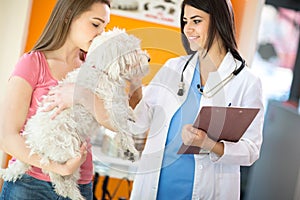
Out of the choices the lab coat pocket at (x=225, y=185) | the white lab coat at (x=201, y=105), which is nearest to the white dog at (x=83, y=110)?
the white lab coat at (x=201, y=105)

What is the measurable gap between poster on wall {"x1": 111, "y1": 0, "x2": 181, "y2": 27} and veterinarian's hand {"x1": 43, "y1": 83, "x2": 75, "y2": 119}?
2.89ft

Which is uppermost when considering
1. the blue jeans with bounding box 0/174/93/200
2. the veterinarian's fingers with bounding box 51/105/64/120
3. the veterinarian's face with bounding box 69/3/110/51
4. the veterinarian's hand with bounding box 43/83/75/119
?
the veterinarian's face with bounding box 69/3/110/51

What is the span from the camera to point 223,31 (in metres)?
1.57

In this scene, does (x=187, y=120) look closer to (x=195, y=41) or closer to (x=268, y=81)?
(x=195, y=41)

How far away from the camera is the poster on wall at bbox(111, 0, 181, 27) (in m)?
2.18

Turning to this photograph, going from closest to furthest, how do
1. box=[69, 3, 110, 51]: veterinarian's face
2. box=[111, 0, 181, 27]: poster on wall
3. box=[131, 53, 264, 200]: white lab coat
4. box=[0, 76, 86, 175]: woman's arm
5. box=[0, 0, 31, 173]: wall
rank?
1. box=[0, 76, 86, 175]: woman's arm
2. box=[69, 3, 110, 51]: veterinarian's face
3. box=[131, 53, 264, 200]: white lab coat
4. box=[0, 0, 31, 173]: wall
5. box=[111, 0, 181, 27]: poster on wall

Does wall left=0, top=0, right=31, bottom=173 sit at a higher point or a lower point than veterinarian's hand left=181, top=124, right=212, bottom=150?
higher

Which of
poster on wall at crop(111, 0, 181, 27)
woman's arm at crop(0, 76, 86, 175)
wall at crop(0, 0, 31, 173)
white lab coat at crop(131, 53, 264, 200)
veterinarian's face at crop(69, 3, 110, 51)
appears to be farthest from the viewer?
poster on wall at crop(111, 0, 181, 27)

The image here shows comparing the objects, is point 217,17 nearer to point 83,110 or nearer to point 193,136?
point 193,136

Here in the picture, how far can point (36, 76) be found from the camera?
4.41ft

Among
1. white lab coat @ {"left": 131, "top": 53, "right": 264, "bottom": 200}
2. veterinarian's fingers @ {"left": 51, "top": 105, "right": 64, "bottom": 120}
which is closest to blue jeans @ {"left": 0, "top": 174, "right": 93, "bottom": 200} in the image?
veterinarian's fingers @ {"left": 51, "top": 105, "right": 64, "bottom": 120}

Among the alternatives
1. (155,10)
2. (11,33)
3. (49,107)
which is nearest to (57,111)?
(49,107)

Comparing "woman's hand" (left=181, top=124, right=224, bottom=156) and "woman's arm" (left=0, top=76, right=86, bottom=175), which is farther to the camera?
"woman's hand" (left=181, top=124, right=224, bottom=156)

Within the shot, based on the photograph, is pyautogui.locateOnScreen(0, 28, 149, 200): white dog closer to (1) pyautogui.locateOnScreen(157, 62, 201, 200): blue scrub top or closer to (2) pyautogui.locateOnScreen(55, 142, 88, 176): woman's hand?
(2) pyautogui.locateOnScreen(55, 142, 88, 176): woman's hand
